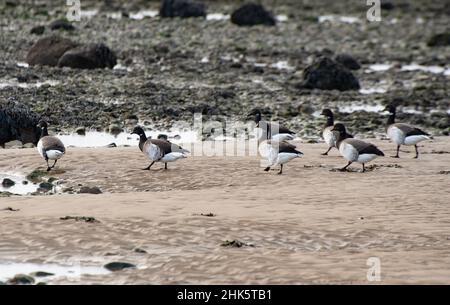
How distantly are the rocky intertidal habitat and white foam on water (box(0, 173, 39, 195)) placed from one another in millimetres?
6635

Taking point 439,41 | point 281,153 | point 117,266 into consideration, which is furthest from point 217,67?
point 117,266

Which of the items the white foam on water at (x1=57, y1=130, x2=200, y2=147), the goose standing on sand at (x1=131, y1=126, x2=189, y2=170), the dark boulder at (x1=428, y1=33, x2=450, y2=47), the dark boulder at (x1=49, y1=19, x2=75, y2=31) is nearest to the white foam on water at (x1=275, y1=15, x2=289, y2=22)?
the dark boulder at (x1=428, y1=33, x2=450, y2=47)

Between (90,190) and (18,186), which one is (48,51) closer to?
(18,186)

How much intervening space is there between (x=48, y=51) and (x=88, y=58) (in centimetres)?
172

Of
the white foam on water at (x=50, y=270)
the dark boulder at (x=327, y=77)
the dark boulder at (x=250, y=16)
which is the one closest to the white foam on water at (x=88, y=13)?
the dark boulder at (x=250, y=16)

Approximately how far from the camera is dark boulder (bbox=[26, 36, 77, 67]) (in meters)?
37.5

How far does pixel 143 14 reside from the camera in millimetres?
59844

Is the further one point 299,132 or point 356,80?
point 356,80

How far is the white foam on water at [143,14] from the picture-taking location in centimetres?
5797

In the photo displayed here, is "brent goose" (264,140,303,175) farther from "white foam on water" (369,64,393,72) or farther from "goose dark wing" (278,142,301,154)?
"white foam on water" (369,64,393,72)
